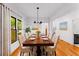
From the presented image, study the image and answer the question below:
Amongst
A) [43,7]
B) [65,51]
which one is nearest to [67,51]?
[65,51]

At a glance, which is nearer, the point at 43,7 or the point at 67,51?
the point at 67,51

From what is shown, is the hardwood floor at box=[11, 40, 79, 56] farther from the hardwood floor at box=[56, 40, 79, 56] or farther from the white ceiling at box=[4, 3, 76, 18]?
the white ceiling at box=[4, 3, 76, 18]

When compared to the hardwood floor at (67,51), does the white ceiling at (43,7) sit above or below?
above

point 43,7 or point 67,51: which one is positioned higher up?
point 43,7

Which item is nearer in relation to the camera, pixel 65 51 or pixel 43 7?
pixel 65 51

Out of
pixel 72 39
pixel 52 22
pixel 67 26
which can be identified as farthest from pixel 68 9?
pixel 52 22

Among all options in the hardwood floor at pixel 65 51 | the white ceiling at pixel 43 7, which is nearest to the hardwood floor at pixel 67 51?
the hardwood floor at pixel 65 51

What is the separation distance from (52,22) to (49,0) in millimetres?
8680

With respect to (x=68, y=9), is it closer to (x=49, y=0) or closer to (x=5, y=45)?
(x=5, y=45)

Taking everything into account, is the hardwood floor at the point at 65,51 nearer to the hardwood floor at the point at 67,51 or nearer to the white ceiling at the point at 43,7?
the hardwood floor at the point at 67,51

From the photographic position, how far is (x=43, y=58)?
7.80ft

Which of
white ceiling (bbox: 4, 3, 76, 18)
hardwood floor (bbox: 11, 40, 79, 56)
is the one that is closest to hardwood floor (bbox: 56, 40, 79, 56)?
hardwood floor (bbox: 11, 40, 79, 56)

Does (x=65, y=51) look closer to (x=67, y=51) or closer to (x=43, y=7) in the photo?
(x=67, y=51)

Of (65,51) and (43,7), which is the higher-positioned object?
(43,7)
